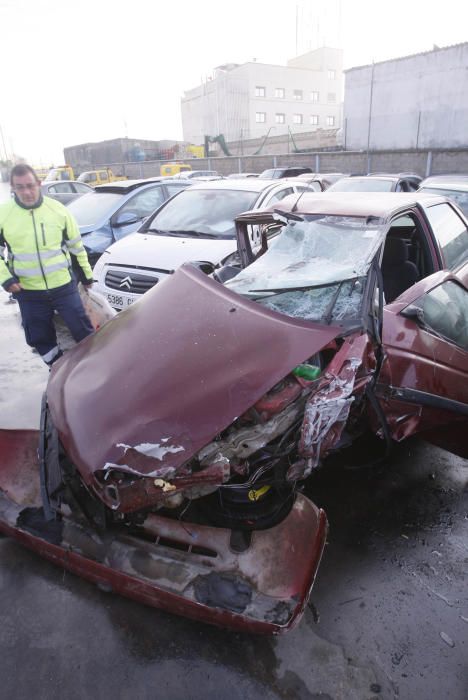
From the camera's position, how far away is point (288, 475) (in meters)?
2.00

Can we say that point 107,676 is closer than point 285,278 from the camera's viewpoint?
Yes

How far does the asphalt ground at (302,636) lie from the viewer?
183 cm

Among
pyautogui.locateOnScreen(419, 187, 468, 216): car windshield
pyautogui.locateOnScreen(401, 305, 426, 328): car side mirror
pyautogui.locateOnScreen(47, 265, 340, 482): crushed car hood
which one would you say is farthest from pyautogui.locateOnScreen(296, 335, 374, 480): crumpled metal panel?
pyautogui.locateOnScreen(419, 187, 468, 216): car windshield

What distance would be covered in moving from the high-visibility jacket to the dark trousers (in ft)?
0.29

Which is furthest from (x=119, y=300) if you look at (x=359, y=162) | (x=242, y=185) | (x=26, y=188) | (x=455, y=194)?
(x=359, y=162)

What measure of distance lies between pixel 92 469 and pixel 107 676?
0.91 m

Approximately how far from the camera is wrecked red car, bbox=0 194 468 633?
5.87ft

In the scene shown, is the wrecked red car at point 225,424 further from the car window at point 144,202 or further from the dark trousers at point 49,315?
the car window at point 144,202

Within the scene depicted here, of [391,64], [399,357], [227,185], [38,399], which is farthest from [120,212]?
[391,64]

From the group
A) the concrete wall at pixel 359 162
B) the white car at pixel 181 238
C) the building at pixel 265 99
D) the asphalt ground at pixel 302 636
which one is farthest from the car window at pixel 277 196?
the building at pixel 265 99

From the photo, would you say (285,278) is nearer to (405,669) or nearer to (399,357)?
(399,357)

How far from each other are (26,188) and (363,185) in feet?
21.2

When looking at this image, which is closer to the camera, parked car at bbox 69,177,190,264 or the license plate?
the license plate

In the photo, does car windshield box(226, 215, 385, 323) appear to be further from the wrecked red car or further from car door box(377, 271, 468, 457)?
car door box(377, 271, 468, 457)
